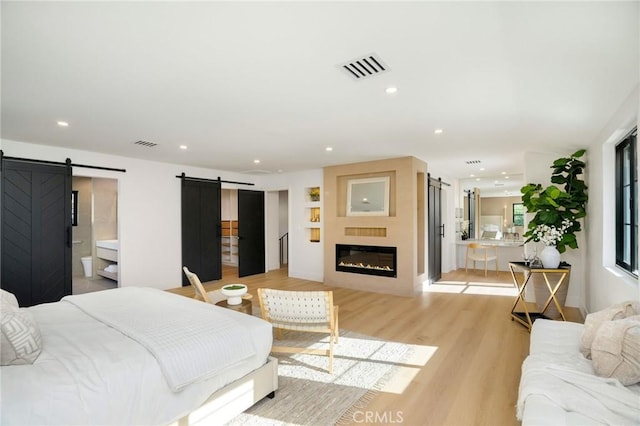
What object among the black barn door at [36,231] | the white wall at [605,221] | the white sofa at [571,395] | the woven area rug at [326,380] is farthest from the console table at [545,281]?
the black barn door at [36,231]

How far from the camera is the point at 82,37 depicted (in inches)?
76.9

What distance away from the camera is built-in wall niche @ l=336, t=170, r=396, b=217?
5973mm

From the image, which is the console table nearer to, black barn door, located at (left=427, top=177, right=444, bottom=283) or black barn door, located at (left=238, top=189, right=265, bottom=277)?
black barn door, located at (left=427, top=177, right=444, bottom=283)

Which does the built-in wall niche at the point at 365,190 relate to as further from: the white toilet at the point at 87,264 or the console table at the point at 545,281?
the white toilet at the point at 87,264

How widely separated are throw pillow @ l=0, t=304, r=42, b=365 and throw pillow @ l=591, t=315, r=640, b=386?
3313 millimetres

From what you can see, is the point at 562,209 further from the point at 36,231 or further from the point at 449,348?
the point at 36,231

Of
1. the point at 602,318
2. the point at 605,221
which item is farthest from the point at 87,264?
the point at 605,221

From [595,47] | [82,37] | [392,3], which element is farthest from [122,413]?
[595,47]

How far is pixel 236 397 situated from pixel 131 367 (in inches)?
30.3

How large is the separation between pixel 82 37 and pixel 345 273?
5.46m

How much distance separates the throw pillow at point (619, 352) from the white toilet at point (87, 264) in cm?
898

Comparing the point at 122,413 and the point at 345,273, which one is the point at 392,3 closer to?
the point at 122,413

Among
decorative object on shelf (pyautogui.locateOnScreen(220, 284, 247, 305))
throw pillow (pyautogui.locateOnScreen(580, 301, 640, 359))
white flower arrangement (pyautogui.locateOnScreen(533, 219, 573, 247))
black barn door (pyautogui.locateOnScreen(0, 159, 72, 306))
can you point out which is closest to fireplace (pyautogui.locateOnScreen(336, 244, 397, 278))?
white flower arrangement (pyautogui.locateOnScreen(533, 219, 573, 247))

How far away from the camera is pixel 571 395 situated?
1653 mm
